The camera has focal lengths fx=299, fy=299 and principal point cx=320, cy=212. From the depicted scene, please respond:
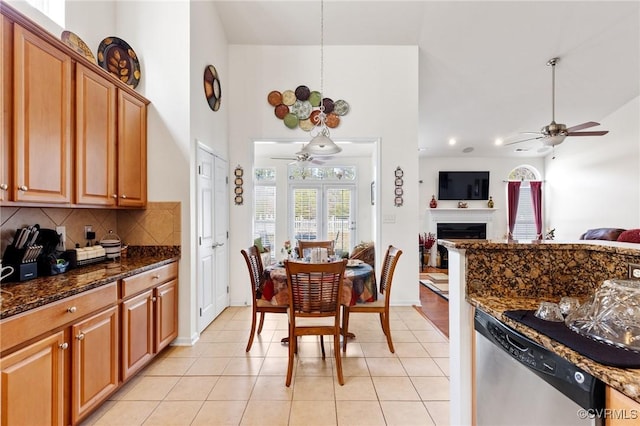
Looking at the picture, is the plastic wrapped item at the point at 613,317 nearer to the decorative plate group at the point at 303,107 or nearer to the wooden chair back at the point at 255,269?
the wooden chair back at the point at 255,269

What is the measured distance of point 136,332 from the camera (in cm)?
220

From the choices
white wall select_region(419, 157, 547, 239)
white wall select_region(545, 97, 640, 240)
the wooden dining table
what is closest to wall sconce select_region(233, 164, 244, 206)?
the wooden dining table

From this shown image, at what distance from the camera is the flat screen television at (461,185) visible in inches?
309

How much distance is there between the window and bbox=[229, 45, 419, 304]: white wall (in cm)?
288

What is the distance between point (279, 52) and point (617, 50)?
197 inches

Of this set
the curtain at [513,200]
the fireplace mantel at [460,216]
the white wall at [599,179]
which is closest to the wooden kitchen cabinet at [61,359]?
the fireplace mantel at [460,216]

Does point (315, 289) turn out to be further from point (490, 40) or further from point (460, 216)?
point (460, 216)

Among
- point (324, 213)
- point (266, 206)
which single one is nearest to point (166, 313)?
point (266, 206)

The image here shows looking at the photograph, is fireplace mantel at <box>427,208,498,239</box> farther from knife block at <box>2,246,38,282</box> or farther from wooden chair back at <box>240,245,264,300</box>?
knife block at <box>2,246,38,282</box>

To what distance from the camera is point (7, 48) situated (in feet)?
5.12

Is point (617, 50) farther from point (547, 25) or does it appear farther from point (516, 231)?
point (516, 231)

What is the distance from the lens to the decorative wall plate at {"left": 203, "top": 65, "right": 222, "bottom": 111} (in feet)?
11.2

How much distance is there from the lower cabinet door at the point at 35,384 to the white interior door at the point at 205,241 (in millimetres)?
1525

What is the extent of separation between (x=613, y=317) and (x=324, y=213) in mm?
6315
